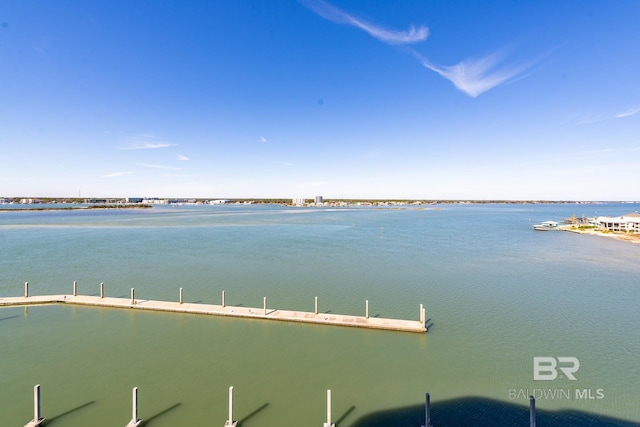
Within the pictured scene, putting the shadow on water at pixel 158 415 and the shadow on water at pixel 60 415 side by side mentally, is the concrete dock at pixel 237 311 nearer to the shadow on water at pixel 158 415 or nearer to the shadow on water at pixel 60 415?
the shadow on water at pixel 158 415

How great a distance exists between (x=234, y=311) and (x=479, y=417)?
11.6 m

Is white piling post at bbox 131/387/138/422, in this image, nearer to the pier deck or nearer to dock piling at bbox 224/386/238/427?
dock piling at bbox 224/386/238/427

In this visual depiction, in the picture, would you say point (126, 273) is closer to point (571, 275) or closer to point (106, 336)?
point (106, 336)

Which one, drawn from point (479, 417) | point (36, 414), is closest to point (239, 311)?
point (36, 414)

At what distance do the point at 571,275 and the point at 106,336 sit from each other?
33.1 metres

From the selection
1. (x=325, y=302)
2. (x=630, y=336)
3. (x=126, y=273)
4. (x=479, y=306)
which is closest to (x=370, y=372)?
(x=325, y=302)

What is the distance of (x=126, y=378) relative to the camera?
35.2ft

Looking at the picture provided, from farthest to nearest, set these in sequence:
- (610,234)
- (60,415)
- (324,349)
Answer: (610,234) < (324,349) < (60,415)

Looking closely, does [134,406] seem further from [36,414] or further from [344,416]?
[344,416]

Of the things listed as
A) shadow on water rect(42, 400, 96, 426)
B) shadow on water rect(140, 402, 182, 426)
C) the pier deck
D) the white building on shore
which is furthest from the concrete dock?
the white building on shore

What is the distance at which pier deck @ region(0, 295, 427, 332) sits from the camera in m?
14.5

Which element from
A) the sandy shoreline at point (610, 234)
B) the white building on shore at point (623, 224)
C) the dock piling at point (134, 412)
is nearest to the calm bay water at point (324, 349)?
the dock piling at point (134, 412)

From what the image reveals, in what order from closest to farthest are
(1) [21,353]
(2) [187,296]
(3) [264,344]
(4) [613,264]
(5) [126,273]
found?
(1) [21,353]
(3) [264,344]
(2) [187,296]
(5) [126,273]
(4) [613,264]

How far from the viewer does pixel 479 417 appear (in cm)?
898
